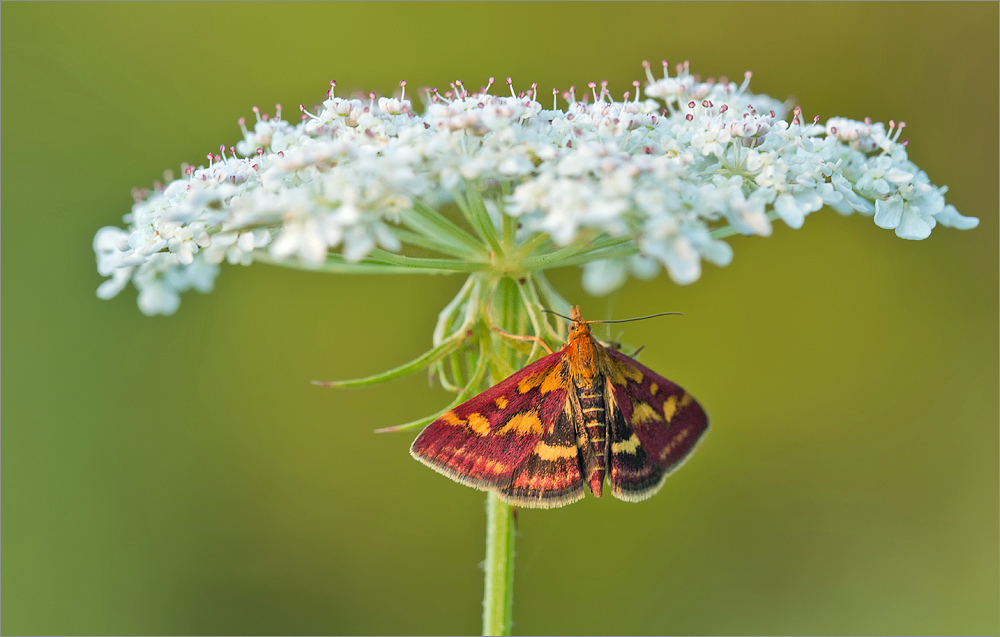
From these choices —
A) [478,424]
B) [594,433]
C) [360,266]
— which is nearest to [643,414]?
[594,433]

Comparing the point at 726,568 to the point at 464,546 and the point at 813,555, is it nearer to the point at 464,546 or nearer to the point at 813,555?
the point at 813,555

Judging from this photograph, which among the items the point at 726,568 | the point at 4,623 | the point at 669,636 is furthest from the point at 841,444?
the point at 4,623

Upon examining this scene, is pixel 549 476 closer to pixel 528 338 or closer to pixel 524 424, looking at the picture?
pixel 524 424

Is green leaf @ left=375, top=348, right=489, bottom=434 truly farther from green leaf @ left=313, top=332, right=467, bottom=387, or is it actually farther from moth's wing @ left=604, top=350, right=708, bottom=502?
moth's wing @ left=604, top=350, right=708, bottom=502

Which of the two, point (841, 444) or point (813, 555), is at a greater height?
point (841, 444)

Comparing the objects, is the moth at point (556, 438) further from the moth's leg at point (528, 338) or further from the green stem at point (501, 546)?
the green stem at point (501, 546)

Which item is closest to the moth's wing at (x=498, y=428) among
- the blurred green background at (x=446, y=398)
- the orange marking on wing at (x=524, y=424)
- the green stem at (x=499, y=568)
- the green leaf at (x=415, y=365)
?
the orange marking on wing at (x=524, y=424)
